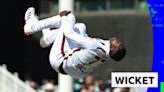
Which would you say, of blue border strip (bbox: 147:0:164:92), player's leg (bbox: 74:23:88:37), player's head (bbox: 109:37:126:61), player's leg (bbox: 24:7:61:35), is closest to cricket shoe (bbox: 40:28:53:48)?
player's leg (bbox: 24:7:61:35)

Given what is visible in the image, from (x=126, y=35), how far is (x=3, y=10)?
5.52m

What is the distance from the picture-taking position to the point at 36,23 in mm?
9805

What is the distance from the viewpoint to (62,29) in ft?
31.2

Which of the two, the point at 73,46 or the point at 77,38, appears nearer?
the point at 77,38

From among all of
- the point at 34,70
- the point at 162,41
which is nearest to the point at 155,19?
the point at 162,41

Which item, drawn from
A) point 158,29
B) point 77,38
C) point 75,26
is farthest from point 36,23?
point 158,29

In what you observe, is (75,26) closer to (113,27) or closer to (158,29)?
(158,29)

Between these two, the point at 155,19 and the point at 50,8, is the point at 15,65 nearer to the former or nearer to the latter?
the point at 50,8

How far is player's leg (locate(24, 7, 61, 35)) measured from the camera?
31.6 feet

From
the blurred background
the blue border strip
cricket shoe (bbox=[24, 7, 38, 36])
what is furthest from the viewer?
the blurred background

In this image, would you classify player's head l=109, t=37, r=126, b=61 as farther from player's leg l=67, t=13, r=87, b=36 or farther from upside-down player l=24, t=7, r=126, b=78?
player's leg l=67, t=13, r=87, b=36

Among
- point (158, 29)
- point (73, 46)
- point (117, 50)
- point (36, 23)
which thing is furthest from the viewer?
point (158, 29)

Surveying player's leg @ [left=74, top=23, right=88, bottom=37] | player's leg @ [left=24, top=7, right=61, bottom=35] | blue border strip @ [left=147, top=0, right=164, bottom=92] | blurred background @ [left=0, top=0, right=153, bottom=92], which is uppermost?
player's leg @ [left=24, top=7, right=61, bottom=35]

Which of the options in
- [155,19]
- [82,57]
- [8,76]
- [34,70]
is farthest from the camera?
[34,70]
